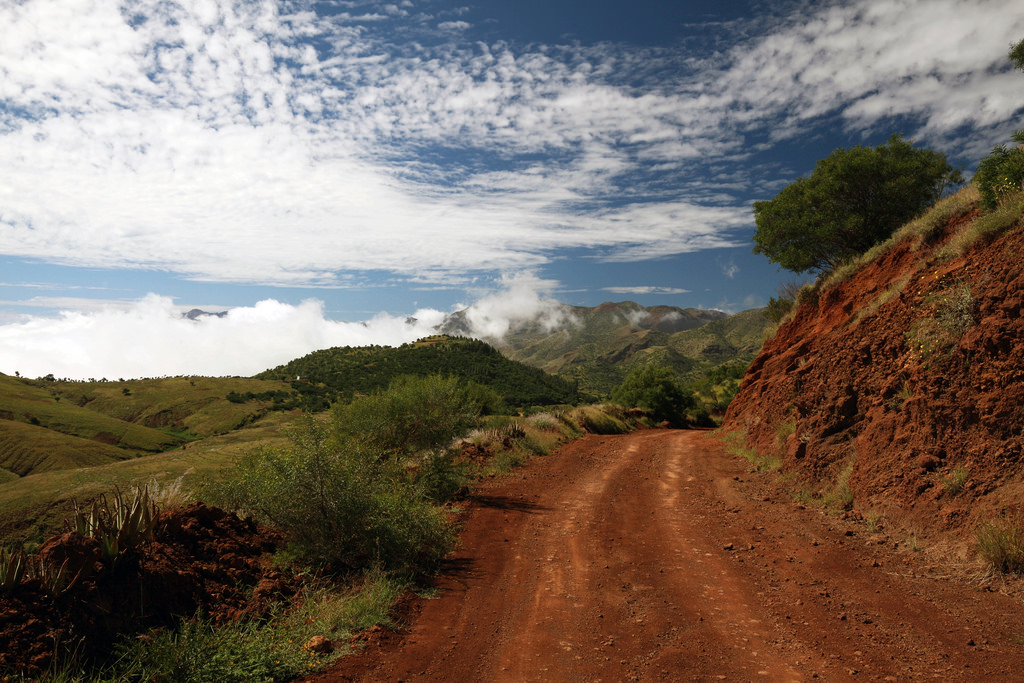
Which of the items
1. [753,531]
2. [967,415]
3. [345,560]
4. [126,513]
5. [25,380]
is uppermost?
[25,380]

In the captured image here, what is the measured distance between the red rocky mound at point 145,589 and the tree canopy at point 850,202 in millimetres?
20140

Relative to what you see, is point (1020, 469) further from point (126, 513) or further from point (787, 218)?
point (787, 218)

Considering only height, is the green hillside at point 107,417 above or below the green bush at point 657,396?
above

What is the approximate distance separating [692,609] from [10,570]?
7.03m

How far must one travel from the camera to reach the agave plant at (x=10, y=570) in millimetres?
4219

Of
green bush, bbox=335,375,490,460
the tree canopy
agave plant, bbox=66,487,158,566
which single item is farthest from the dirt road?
the tree canopy

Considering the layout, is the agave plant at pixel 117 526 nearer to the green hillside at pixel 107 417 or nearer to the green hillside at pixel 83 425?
the green hillside at pixel 107 417

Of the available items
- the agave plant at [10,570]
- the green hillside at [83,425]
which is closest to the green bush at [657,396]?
the agave plant at [10,570]

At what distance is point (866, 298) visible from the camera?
43.0ft

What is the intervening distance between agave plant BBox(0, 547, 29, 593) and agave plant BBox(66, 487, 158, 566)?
66 centimetres

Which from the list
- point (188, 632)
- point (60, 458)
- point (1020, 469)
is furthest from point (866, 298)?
point (60, 458)

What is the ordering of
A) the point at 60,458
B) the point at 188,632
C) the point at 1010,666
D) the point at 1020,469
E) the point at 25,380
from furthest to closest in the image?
the point at 25,380 → the point at 60,458 → the point at 1020,469 → the point at 188,632 → the point at 1010,666

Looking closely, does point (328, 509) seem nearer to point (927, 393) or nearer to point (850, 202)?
point (927, 393)

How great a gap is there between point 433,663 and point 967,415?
8.42 metres
